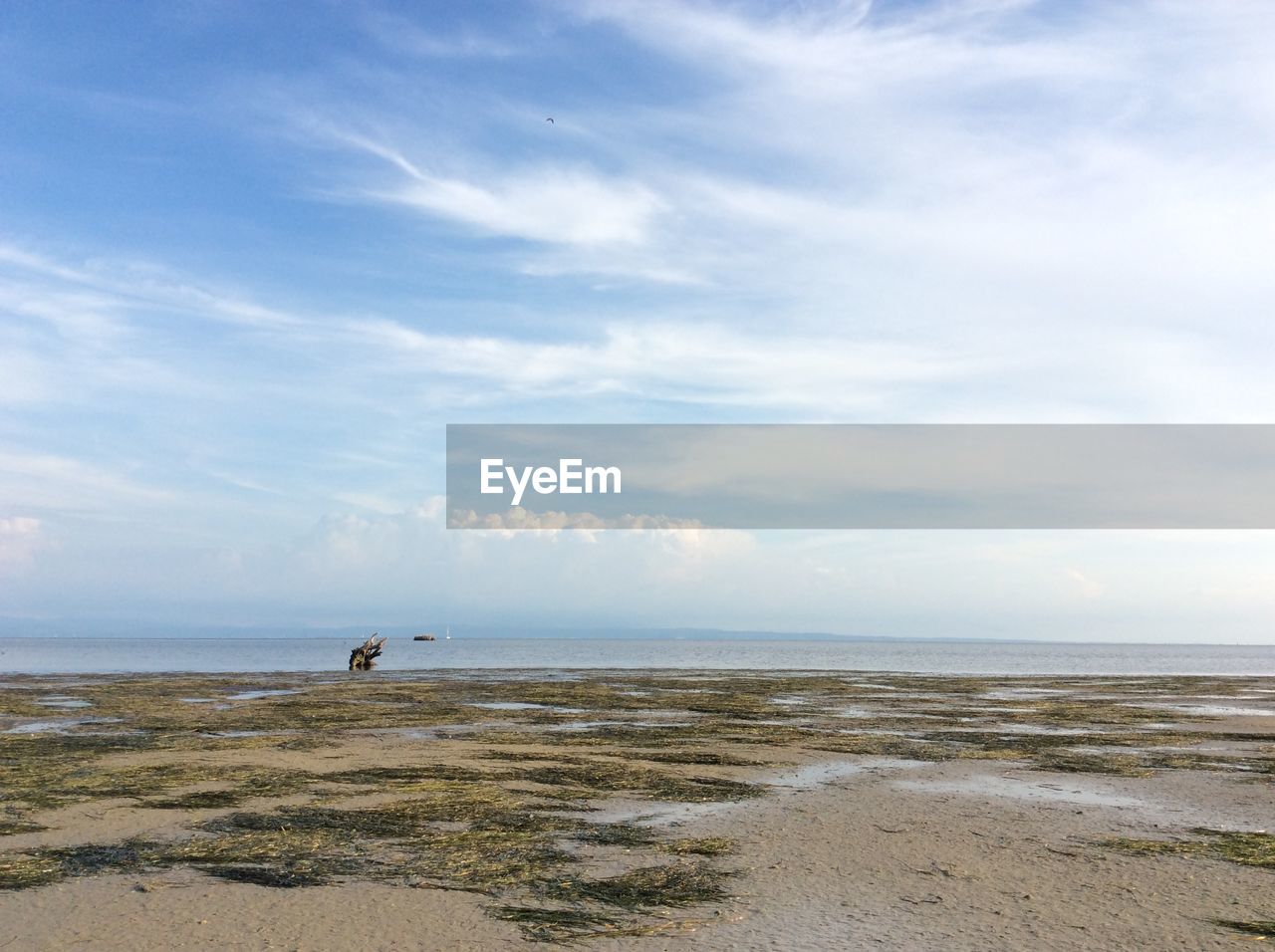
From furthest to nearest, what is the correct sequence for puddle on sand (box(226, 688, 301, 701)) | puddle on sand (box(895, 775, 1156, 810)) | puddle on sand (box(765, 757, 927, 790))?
1. puddle on sand (box(226, 688, 301, 701))
2. puddle on sand (box(765, 757, 927, 790))
3. puddle on sand (box(895, 775, 1156, 810))

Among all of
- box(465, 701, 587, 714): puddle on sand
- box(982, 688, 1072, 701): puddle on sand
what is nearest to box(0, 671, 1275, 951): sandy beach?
box(465, 701, 587, 714): puddle on sand

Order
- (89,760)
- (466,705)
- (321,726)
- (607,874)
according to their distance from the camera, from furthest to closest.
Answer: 1. (466,705)
2. (321,726)
3. (89,760)
4. (607,874)

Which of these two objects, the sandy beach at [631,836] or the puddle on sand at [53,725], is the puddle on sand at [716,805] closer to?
the sandy beach at [631,836]

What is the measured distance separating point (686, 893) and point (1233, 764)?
53.6 feet

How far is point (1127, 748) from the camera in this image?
77.2 ft

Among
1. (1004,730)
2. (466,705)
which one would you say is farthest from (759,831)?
(466,705)

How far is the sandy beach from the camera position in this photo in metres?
9.12

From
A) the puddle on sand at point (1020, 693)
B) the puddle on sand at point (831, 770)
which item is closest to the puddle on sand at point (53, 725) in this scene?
the puddle on sand at point (831, 770)

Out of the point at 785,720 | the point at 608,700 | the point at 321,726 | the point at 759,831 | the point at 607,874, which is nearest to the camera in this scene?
the point at 607,874

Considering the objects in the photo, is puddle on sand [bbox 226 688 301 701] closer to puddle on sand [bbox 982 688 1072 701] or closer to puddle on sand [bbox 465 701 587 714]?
puddle on sand [bbox 465 701 587 714]

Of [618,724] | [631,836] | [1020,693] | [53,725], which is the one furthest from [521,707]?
[1020,693]

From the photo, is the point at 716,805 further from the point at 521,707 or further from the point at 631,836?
the point at 521,707

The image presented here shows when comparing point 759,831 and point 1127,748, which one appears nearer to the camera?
point 759,831

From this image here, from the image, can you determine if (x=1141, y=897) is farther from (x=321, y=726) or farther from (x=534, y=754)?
(x=321, y=726)
